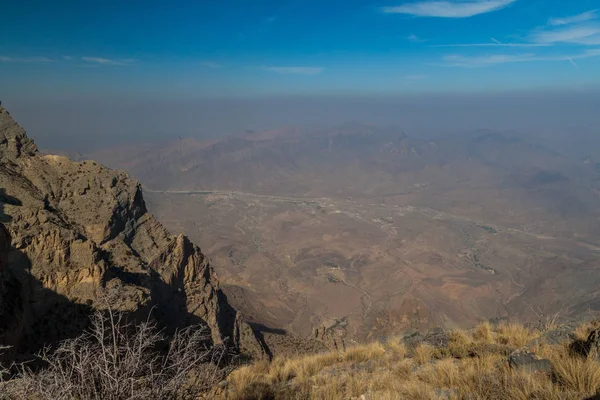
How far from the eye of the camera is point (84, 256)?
39.6 ft

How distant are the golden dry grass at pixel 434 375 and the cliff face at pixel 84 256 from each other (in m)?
3.74

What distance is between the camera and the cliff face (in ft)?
34.1

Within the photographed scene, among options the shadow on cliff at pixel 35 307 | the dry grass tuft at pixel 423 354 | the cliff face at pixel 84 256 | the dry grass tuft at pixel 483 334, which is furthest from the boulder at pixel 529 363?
the cliff face at pixel 84 256

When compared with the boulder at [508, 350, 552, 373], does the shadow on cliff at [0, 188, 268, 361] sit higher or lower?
lower

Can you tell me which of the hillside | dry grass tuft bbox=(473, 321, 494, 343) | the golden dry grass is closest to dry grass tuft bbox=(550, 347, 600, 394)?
the golden dry grass

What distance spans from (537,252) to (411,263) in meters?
48.9

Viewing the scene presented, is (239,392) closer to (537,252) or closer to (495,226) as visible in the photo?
(537,252)

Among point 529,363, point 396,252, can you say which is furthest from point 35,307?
point 396,252

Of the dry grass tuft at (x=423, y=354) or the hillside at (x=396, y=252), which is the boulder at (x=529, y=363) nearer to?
the dry grass tuft at (x=423, y=354)

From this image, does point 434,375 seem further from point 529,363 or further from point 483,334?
point 483,334

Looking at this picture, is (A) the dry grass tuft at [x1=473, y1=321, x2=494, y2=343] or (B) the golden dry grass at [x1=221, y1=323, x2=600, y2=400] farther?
(A) the dry grass tuft at [x1=473, y1=321, x2=494, y2=343]

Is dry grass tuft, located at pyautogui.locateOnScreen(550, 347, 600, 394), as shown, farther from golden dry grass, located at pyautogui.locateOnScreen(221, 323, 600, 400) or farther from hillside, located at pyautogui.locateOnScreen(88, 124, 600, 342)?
hillside, located at pyautogui.locateOnScreen(88, 124, 600, 342)

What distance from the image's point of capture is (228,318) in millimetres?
21625

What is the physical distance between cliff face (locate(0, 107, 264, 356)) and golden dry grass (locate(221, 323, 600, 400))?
3.74 m
